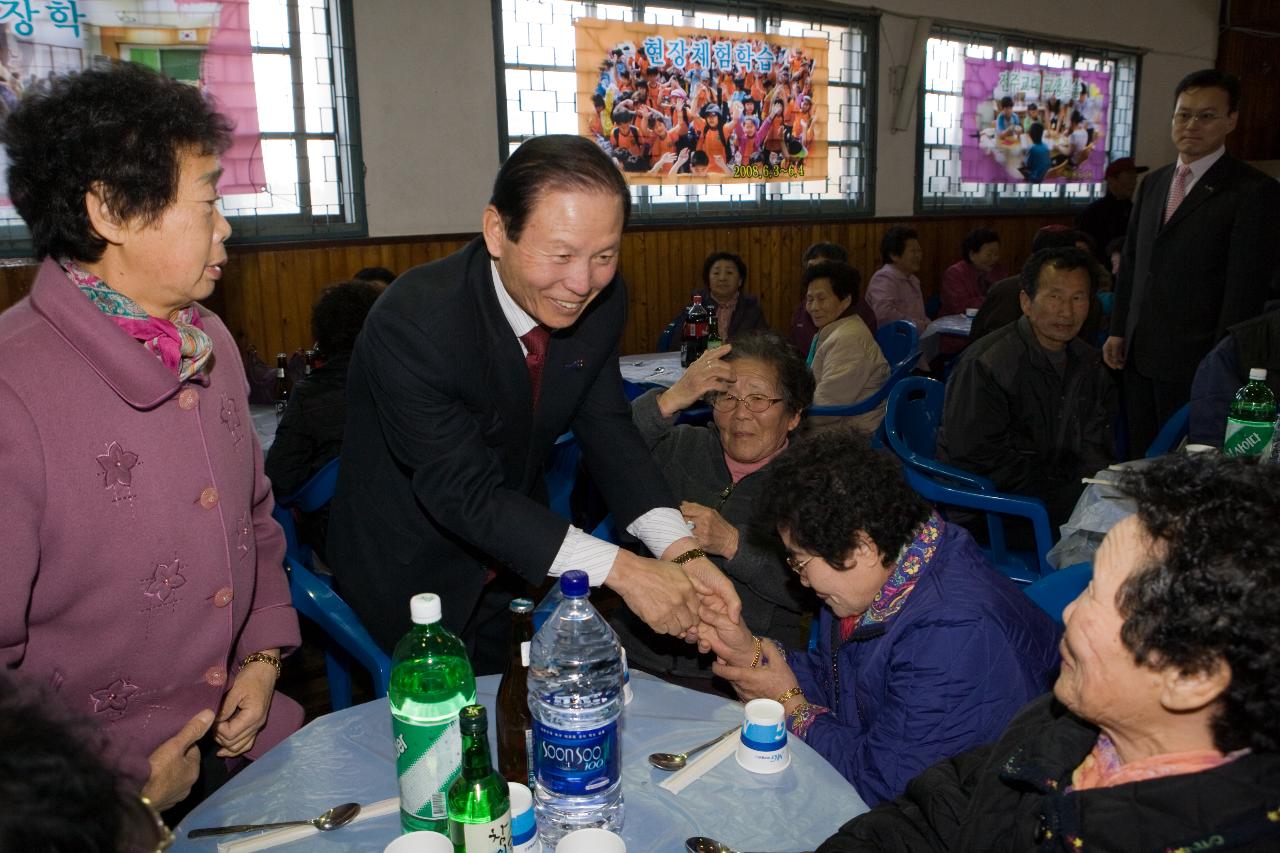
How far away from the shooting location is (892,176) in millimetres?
8625

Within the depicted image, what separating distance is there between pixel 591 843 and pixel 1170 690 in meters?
0.66

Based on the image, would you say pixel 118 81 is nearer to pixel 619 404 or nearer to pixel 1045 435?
pixel 619 404

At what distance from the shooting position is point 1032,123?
31.0 ft

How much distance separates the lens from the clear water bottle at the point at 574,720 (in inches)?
45.0

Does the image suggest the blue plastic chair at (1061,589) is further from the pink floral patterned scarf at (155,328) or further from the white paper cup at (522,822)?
the pink floral patterned scarf at (155,328)

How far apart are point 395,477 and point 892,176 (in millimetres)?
7716

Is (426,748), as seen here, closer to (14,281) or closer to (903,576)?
(903,576)

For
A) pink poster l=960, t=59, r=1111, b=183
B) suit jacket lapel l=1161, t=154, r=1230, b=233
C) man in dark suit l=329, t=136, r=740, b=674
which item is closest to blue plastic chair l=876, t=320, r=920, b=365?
suit jacket lapel l=1161, t=154, r=1230, b=233

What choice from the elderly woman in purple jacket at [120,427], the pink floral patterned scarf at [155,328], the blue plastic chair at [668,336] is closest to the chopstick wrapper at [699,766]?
the elderly woman in purple jacket at [120,427]

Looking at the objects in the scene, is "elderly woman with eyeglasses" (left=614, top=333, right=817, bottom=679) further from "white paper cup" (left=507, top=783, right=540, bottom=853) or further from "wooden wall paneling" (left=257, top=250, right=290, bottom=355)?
"wooden wall paneling" (left=257, top=250, right=290, bottom=355)

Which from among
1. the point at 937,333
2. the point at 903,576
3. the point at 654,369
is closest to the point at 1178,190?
the point at 937,333

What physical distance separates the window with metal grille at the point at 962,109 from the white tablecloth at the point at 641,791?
8303mm

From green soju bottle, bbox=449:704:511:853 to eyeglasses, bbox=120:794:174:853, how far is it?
0.35m

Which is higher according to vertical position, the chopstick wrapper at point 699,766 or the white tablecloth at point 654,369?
the white tablecloth at point 654,369
